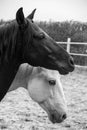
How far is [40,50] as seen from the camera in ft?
8.21

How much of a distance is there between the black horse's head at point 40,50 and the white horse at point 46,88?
110 cm

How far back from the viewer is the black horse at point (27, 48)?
247 cm

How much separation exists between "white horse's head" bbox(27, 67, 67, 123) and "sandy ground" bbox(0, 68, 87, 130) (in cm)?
109

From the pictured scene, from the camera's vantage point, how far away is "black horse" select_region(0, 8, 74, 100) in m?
2.47

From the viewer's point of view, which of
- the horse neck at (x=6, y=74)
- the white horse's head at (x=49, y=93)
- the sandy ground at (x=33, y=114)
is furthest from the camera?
the sandy ground at (x=33, y=114)

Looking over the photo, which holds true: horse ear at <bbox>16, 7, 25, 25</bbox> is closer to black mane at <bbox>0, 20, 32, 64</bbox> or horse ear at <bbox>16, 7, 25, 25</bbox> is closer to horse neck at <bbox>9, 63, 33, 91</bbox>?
black mane at <bbox>0, 20, 32, 64</bbox>

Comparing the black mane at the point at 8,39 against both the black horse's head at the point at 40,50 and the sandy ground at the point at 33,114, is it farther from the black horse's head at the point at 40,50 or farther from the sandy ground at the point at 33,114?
the sandy ground at the point at 33,114

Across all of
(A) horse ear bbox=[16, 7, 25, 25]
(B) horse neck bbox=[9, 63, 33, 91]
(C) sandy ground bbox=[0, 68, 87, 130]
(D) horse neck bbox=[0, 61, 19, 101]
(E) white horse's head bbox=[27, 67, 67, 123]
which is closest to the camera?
(A) horse ear bbox=[16, 7, 25, 25]

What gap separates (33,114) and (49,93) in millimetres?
1970

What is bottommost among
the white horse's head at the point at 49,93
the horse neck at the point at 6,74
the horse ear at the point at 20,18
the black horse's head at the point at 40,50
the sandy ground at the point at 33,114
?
the sandy ground at the point at 33,114

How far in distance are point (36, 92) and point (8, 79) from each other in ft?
4.09

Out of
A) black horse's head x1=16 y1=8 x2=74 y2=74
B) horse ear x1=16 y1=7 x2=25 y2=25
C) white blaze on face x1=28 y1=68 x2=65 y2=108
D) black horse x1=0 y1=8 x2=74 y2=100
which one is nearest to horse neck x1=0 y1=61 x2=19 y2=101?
black horse x1=0 y1=8 x2=74 y2=100

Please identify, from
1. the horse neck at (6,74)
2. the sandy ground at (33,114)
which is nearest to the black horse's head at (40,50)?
the horse neck at (6,74)

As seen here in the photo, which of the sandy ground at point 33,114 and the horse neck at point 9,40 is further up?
the horse neck at point 9,40
